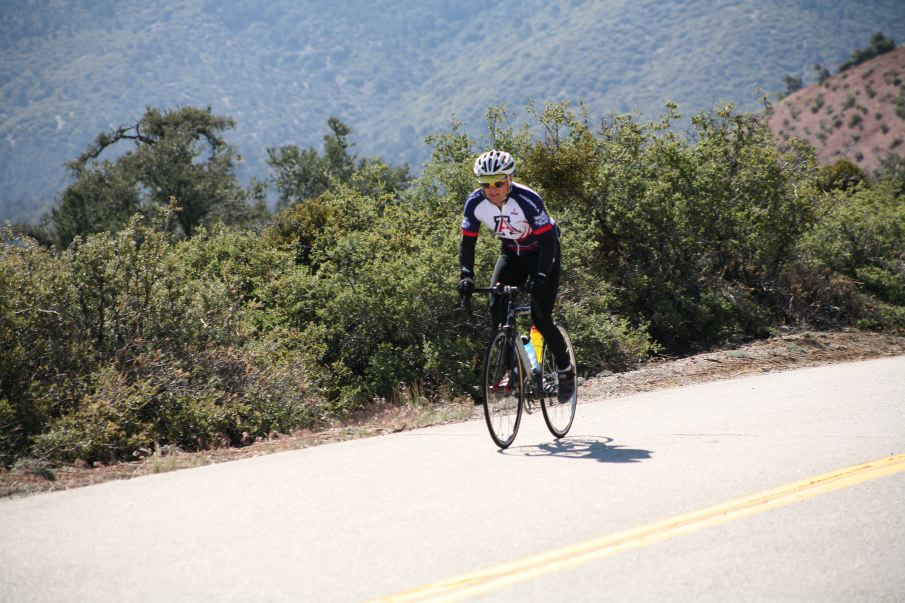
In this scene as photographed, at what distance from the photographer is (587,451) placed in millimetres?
7340

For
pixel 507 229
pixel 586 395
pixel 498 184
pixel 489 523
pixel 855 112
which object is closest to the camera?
pixel 489 523

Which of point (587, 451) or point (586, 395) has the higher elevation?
point (586, 395)

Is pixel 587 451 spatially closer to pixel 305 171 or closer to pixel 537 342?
pixel 537 342

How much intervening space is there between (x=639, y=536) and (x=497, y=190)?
354cm

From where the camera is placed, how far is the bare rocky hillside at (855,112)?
10700 centimetres

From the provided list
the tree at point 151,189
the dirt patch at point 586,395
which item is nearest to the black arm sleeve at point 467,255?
the dirt patch at point 586,395

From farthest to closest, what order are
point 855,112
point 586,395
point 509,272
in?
point 855,112
point 586,395
point 509,272

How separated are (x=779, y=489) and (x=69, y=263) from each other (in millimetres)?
7846

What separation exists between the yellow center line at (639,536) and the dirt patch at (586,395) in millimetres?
3770

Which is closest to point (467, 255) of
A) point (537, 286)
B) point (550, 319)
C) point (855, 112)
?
point (537, 286)

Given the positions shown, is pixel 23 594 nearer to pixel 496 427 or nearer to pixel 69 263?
pixel 496 427

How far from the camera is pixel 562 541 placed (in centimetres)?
498

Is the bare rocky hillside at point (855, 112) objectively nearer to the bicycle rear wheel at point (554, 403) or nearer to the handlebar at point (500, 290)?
the bicycle rear wheel at point (554, 403)

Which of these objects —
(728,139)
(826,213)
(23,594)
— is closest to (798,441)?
(23,594)
